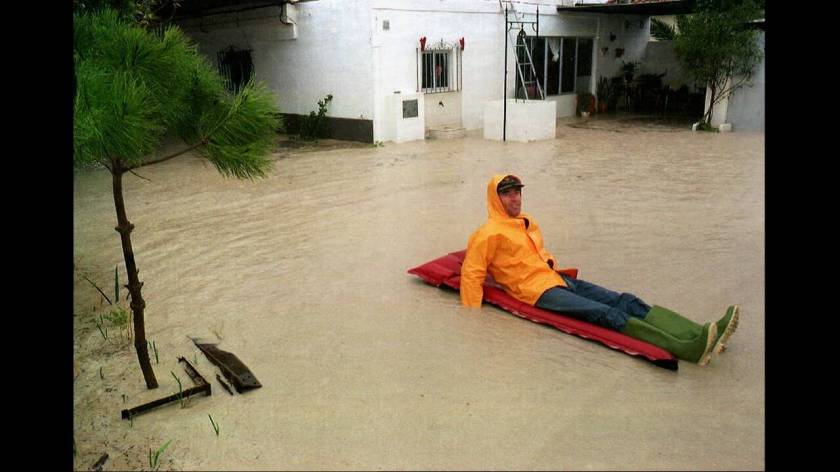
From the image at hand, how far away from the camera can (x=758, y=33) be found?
14.4m

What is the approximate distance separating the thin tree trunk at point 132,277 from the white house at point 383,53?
9.92 metres

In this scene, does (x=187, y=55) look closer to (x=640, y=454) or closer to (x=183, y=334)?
(x=183, y=334)

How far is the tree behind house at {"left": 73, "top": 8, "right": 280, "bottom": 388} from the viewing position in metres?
2.86

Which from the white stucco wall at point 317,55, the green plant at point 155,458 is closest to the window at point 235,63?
the white stucco wall at point 317,55

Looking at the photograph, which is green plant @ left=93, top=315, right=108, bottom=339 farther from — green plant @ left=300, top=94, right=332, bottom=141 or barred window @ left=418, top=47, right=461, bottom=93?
barred window @ left=418, top=47, right=461, bottom=93

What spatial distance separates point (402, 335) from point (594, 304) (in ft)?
4.03

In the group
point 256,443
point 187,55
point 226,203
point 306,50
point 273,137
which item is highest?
point 306,50

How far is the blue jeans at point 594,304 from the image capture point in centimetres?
398

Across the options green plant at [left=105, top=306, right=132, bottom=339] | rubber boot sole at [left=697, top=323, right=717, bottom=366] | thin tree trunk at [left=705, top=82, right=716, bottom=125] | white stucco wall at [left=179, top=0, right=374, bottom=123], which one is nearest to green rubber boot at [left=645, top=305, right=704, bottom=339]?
rubber boot sole at [left=697, top=323, right=717, bottom=366]

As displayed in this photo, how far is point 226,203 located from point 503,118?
6.99m

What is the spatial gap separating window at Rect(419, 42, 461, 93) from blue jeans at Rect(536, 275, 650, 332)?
395 inches

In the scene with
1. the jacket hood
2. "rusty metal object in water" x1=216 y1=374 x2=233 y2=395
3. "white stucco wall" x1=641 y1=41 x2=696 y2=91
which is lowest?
"rusty metal object in water" x1=216 y1=374 x2=233 y2=395

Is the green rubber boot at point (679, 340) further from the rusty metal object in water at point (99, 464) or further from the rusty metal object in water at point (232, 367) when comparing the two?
the rusty metal object in water at point (99, 464)

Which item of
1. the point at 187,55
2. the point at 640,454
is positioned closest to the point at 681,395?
the point at 640,454
